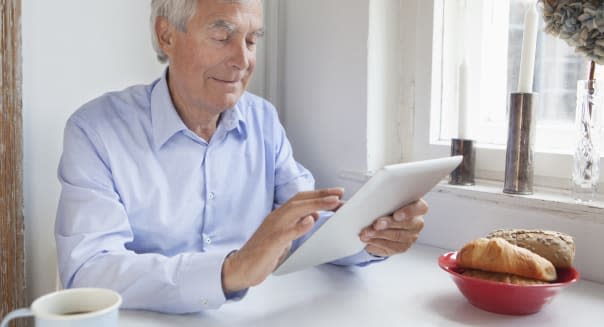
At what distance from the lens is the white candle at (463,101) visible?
4.49ft

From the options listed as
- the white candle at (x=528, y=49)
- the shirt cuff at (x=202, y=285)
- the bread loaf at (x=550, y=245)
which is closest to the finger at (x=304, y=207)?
the shirt cuff at (x=202, y=285)

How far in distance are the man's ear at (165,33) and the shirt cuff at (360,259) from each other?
1.91ft

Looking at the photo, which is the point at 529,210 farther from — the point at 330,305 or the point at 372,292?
the point at 330,305

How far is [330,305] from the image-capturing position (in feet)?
3.14

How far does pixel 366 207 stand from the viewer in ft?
2.89

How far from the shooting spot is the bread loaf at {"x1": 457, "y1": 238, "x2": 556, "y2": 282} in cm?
88

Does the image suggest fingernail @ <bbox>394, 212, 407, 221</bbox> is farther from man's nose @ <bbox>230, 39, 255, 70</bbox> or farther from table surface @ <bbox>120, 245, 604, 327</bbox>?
man's nose @ <bbox>230, 39, 255, 70</bbox>

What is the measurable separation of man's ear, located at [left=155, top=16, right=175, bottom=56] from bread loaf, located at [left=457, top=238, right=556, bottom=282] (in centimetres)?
75

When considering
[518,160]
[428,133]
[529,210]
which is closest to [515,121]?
[518,160]

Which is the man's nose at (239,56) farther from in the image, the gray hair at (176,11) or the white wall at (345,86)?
the white wall at (345,86)

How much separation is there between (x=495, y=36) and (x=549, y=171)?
41 centimetres

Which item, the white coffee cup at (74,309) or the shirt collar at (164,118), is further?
the shirt collar at (164,118)

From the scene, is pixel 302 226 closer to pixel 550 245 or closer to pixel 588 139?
pixel 550 245

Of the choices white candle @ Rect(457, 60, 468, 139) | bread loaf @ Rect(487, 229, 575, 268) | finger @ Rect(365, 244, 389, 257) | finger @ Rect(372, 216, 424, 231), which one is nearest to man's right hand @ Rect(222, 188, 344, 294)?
finger @ Rect(372, 216, 424, 231)
